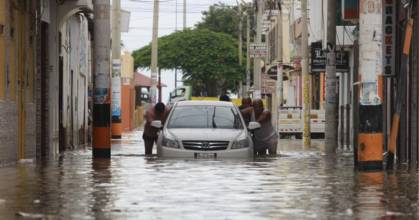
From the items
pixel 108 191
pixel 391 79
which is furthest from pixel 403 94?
pixel 108 191

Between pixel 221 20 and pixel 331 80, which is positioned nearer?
pixel 331 80

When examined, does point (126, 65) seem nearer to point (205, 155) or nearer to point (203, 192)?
point (205, 155)

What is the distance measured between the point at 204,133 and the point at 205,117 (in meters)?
1.52

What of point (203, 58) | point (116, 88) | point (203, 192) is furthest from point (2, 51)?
point (203, 58)

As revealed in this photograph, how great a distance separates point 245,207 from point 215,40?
84884 millimetres

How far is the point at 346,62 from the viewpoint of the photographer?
37.3 metres

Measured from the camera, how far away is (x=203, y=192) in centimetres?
1533

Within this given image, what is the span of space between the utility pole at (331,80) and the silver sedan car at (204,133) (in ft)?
24.8

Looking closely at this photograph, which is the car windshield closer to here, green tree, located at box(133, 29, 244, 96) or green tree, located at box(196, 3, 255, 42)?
green tree, located at box(133, 29, 244, 96)

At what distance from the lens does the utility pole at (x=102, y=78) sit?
25656 mm

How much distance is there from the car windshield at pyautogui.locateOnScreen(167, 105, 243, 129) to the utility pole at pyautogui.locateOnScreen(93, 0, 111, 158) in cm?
145

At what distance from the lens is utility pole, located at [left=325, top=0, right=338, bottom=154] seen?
1335 inches

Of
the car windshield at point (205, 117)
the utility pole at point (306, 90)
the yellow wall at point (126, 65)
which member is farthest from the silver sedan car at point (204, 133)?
the yellow wall at point (126, 65)

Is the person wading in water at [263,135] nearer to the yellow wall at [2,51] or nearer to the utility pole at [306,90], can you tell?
the yellow wall at [2,51]
